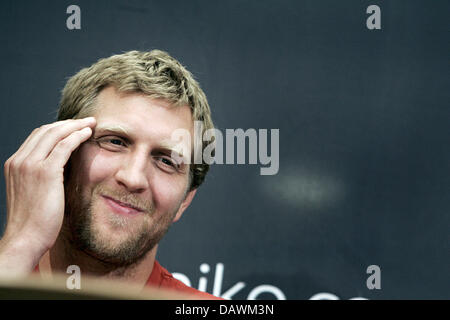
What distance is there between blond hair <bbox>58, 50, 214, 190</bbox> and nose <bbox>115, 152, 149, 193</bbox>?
18 centimetres

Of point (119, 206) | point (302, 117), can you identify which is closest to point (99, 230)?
point (119, 206)

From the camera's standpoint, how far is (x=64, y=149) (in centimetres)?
78

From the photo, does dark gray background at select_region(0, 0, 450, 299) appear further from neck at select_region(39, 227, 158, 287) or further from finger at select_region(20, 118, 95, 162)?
finger at select_region(20, 118, 95, 162)

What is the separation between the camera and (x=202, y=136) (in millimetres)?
1049

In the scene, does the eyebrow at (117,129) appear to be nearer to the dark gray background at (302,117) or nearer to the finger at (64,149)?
the finger at (64,149)

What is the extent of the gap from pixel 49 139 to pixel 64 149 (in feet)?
0.15

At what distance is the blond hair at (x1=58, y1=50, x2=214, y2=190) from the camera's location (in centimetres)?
92

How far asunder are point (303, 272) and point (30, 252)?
3.32 feet

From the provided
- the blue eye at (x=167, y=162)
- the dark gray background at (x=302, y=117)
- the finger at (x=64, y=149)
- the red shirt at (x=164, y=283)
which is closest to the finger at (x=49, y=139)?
the finger at (x=64, y=149)

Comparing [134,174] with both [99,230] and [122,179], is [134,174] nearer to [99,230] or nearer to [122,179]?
[122,179]

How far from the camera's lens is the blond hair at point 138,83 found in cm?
92

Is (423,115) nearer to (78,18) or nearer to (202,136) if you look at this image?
(202,136)

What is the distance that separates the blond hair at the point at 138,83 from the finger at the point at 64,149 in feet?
0.39
